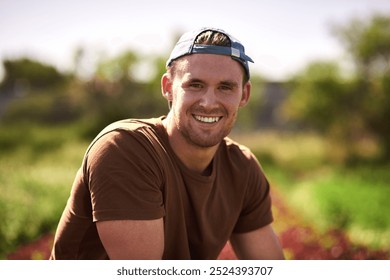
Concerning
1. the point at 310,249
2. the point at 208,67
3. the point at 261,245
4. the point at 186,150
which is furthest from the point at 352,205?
the point at 208,67

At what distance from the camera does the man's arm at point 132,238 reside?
1.86 m

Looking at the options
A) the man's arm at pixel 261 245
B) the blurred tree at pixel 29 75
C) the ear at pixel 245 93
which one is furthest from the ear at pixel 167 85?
the blurred tree at pixel 29 75

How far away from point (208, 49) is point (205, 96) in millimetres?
220

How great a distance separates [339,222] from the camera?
20.3 ft

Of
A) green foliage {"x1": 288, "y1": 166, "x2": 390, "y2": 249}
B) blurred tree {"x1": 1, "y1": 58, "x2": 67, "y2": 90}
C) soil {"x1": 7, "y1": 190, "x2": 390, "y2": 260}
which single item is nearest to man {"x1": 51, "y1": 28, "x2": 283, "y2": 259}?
soil {"x1": 7, "y1": 190, "x2": 390, "y2": 260}

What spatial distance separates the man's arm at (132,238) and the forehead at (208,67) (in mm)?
694

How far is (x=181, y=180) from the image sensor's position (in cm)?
211

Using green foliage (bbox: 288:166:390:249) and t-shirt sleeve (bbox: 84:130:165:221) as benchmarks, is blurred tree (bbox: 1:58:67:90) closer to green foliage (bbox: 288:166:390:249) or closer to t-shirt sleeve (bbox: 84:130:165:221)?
green foliage (bbox: 288:166:390:249)

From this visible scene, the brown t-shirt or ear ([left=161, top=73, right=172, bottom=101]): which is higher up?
ear ([left=161, top=73, right=172, bottom=101])

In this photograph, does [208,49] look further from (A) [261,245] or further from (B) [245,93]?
(A) [261,245]

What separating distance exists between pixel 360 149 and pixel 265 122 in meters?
9.37

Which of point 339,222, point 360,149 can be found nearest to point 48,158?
point 339,222

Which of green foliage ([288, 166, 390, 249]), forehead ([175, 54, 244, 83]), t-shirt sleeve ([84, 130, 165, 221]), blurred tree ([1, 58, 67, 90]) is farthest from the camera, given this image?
blurred tree ([1, 58, 67, 90])

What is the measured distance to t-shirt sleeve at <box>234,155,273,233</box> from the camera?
2.42 metres
